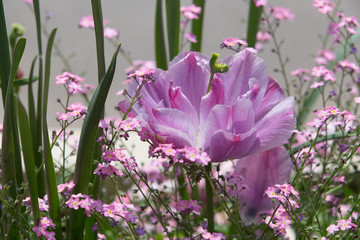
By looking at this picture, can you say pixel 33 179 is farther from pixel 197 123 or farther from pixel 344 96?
pixel 344 96

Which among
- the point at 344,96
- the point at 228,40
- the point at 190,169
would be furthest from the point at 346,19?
the point at 190,169

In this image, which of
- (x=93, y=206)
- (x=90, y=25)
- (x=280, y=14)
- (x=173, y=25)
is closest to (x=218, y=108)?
(x=93, y=206)

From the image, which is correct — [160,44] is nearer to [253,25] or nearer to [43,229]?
[253,25]

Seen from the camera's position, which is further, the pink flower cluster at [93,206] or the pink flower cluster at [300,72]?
the pink flower cluster at [300,72]

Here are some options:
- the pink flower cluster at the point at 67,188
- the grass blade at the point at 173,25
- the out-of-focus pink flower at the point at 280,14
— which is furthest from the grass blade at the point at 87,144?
the out-of-focus pink flower at the point at 280,14

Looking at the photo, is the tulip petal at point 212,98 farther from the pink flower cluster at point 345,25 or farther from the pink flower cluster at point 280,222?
the pink flower cluster at point 345,25

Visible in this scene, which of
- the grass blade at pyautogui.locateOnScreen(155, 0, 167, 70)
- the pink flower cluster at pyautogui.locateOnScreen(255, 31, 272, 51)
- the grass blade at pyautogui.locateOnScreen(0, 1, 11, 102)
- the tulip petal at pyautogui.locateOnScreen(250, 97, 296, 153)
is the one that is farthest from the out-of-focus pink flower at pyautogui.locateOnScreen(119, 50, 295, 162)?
the pink flower cluster at pyautogui.locateOnScreen(255, 31, 272, 51)
